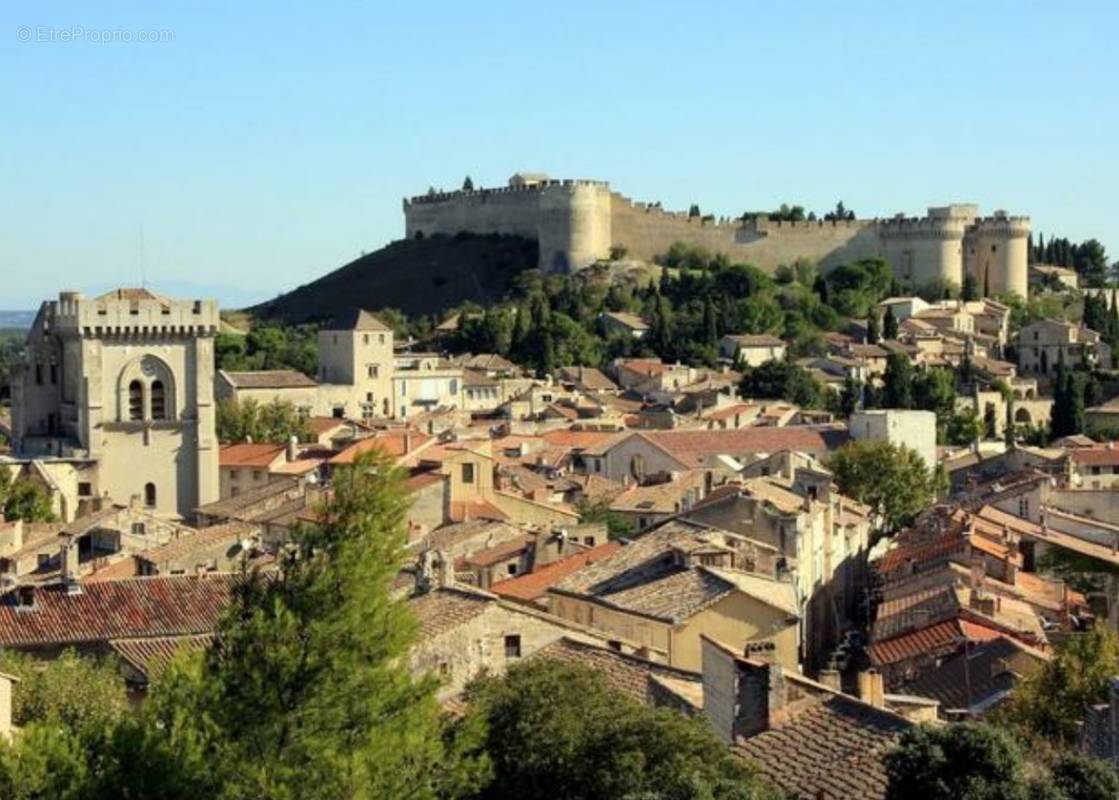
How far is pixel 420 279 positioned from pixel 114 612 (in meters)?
106

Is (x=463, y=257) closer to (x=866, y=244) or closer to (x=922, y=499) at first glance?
(x=866, y=244)

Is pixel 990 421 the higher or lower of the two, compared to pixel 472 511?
lower

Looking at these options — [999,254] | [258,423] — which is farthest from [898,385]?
[999,254]

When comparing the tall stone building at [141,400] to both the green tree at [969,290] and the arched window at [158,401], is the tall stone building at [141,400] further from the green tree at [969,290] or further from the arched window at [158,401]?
the green tree at [969,290]

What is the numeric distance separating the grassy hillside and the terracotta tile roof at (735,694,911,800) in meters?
105

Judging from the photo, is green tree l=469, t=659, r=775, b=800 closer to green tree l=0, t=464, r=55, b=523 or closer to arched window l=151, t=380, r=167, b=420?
green tree l=0, t=464, r=55, b=523

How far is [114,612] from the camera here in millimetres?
27828

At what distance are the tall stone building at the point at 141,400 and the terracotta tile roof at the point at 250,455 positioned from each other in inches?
77.5

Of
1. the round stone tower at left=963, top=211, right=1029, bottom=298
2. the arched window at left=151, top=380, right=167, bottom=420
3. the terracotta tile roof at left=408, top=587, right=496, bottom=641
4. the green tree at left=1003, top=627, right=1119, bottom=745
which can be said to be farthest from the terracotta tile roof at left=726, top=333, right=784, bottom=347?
the green tree at left=1003, top=627, right=1119, bottom=745

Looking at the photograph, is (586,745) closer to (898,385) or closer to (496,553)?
(496,553)

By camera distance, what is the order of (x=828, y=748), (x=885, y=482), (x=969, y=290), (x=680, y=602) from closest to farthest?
1. (x=828, y=748)
2. (x=680, y=602)
3. (x=885, y=482)
4. (x=969, y=290)

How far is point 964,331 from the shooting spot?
108 metres

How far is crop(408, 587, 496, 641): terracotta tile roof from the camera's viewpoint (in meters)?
23.4

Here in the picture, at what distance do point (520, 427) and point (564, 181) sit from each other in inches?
2370
